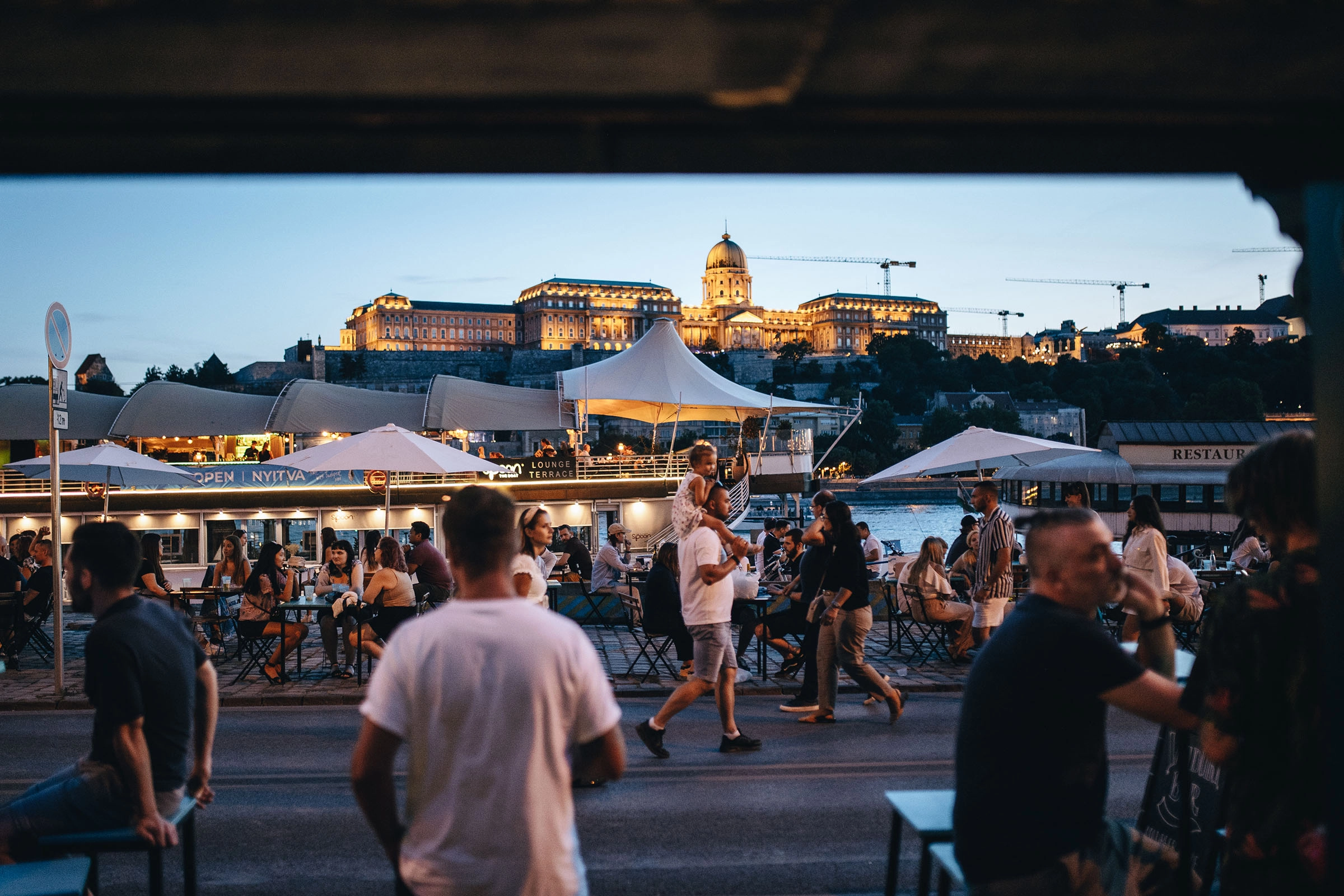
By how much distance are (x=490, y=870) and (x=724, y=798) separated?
13.2ft

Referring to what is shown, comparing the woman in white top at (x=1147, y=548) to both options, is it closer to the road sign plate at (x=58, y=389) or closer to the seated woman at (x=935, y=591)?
the seated woman at (x=935, y=591)

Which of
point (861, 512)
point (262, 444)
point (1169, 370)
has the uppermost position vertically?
point (1169, 370)

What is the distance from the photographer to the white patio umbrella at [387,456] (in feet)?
49.0

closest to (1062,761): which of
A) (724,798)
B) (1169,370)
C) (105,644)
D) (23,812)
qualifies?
(105,644)

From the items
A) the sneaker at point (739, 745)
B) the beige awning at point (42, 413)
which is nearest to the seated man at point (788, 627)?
the sneaker at point (739, 745)

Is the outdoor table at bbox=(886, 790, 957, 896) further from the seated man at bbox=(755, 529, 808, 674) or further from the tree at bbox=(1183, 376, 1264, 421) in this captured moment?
the tree at bbox=(1183, 376, 1264, 421)

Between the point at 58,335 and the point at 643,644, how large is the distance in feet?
21.1

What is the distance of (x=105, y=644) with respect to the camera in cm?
331

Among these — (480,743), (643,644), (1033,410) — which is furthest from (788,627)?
(1033,410)

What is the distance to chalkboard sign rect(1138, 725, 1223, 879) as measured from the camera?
3588 mm

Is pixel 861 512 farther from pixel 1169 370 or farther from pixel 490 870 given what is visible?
pixel 490 870

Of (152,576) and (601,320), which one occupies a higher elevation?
(601,320)

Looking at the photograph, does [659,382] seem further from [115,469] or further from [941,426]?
[941,426]

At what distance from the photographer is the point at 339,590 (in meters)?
11.4
